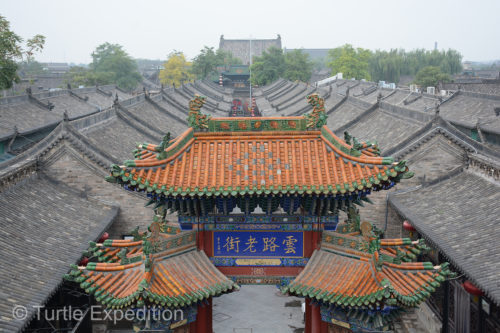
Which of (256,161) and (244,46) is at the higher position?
(244,46)

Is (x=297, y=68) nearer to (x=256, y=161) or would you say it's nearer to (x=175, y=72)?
(x=175, y=72)

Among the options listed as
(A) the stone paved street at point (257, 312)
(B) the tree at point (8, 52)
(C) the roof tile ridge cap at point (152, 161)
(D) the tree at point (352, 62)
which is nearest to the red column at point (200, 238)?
(C) the roof tile ridge cap at point (152, 161)

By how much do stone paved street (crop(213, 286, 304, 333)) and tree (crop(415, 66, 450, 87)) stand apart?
70405mm

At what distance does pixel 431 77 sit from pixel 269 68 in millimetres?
26790

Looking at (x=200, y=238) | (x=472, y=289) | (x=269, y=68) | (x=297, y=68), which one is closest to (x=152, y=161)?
(x=200, y=238)

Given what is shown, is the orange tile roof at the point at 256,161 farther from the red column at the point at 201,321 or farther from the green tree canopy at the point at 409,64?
the green tree canopy at the point at 409,64

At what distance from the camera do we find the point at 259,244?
10.9 metres

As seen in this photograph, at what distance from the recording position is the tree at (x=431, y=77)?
83.0m

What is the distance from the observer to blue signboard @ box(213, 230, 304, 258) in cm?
1090

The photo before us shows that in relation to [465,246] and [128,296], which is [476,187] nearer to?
[465,246]

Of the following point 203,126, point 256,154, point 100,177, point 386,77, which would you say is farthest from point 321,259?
point 386,77

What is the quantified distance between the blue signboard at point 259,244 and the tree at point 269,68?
79.8m

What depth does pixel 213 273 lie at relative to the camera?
10.5m

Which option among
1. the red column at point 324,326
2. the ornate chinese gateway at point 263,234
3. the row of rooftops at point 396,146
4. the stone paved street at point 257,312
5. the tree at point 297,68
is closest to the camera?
the ornate chinese gateway at point 263,234
